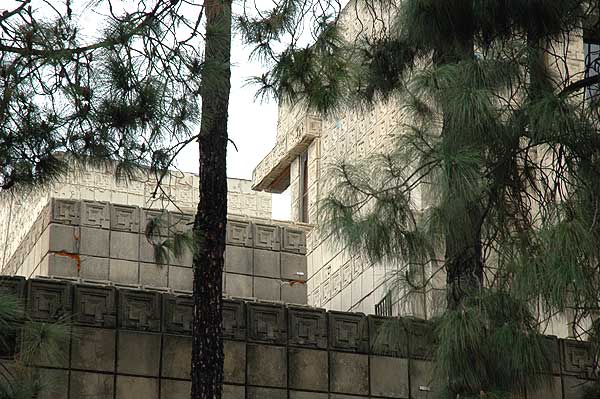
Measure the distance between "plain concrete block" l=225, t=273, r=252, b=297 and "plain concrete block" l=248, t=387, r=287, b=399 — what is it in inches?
143

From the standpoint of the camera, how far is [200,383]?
10.2 metres

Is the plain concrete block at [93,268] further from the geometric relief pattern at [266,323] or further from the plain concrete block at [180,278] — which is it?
the geometric relief pattern at [266,323]

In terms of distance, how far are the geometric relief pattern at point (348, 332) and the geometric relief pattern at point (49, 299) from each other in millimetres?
2292

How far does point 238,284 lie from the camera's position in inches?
591

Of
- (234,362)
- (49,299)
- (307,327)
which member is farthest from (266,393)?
(49,299)

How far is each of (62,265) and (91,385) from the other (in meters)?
4.03

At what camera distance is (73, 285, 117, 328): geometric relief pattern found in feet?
35.2

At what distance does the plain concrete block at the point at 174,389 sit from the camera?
10.9 metres

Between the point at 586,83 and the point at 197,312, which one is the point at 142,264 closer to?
the point at 197,312

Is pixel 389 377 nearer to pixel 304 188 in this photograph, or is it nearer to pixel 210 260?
pixel 210 260

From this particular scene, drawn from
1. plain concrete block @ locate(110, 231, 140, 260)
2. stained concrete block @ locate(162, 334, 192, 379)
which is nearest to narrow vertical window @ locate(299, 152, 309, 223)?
plain concrete block @ locate(110, 231, 140, 260)

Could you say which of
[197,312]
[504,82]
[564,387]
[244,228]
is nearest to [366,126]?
[244,228]

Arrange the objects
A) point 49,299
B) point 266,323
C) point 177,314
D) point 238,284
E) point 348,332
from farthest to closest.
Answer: point 238,284
point 348,332
point 266,323
point 177,314
point 49,299

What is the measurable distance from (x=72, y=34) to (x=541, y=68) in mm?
3022
